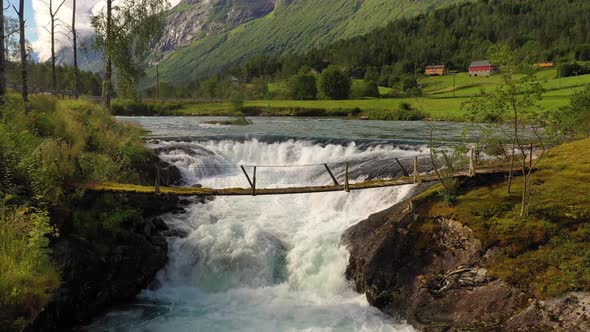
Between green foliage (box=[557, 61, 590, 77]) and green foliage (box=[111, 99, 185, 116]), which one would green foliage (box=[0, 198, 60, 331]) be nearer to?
green foliage (box=[111, 99, 185, 116])

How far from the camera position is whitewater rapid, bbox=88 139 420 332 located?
13.8m

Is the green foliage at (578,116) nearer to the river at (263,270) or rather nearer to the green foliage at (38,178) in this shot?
the river at (263,270)

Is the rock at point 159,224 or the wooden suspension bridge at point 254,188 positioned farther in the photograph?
the rock at point 159,224

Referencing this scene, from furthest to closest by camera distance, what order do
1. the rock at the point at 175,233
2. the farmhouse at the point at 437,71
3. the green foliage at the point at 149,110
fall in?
1. the farmhouse at the point at 437,71
2. the green foliage at the point at 149,110
3. the rock at the point at 175,233

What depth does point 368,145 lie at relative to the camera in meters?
32.0

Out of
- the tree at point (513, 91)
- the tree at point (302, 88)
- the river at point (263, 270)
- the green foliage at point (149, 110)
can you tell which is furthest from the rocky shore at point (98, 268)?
the tree at point (302, 88)

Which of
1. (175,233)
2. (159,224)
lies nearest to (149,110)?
(159,224)

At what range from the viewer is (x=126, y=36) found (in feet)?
97.7

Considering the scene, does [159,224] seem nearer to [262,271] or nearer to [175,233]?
[175,233]

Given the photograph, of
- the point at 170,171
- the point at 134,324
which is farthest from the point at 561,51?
the point at 134,324

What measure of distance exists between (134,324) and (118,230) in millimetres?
3223

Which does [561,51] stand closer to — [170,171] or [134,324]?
[170,171]

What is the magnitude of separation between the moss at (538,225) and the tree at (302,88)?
307 feet

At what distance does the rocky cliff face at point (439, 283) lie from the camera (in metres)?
10.5
